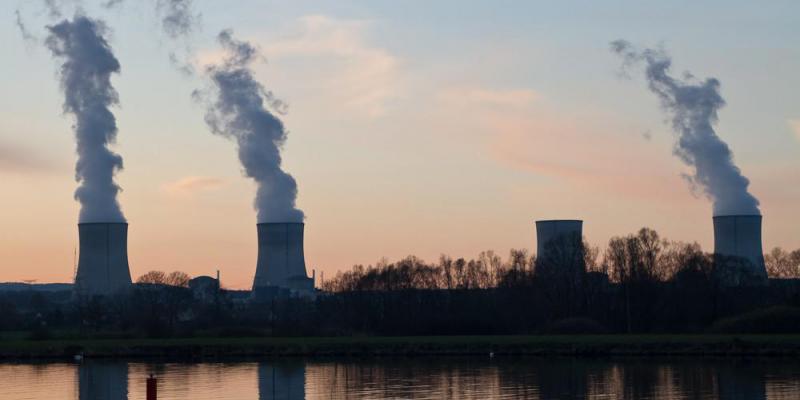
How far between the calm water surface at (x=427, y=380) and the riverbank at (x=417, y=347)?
211 cm

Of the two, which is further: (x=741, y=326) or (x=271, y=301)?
(x=271, y=301)

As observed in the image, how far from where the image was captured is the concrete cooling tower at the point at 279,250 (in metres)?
51.7

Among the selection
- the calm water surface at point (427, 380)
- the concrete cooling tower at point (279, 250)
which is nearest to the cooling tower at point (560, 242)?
the concrete cooling tower at point (279, 250)

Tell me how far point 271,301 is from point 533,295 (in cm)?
1562

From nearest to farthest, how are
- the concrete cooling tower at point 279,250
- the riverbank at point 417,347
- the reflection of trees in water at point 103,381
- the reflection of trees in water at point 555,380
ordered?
1. the reflection of trees in water at point 555,380
2. the reflection of trees in water at point 103,381
3. the riverbank at point 417,347
4. the concrete cooling tower at point 279,250

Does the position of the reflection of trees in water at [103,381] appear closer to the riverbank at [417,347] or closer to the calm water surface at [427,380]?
the calm water surface at [427,380]

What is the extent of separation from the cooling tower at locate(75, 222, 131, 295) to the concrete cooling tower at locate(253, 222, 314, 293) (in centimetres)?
564

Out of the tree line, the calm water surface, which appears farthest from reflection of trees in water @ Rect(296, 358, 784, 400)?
the tree line

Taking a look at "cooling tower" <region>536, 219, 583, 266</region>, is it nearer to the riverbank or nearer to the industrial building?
the industrial building

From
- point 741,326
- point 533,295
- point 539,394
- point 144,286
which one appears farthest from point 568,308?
point 144,286

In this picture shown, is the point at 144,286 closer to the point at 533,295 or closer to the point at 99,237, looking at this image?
the point at 99,237

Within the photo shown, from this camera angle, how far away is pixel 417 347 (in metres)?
36.4

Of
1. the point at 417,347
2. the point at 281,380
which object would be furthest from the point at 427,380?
the point at 417,347

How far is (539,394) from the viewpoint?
71.4ft
